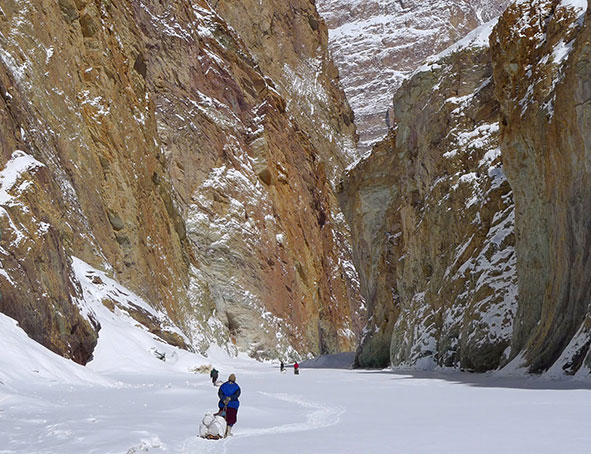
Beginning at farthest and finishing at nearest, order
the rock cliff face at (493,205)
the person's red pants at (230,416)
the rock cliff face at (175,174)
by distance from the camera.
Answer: the rock cliff face at (175,174)
the rock cliff face at (493,205)
the person's red pants at (230,416)

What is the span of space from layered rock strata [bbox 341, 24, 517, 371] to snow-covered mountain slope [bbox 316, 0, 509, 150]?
309ft

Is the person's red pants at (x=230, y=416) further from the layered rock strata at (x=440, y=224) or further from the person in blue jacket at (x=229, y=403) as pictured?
the layered rock strata at (x=440, y=224)

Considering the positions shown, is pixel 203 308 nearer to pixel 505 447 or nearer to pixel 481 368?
pixel 481 368

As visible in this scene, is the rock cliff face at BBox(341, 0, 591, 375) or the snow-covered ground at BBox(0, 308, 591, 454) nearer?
the snow-covered ground at BBox(0, 308, 591, 454)

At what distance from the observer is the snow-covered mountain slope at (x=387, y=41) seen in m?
149

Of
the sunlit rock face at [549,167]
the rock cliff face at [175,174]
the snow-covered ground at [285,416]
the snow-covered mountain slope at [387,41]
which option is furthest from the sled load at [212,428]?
the snow-covered mountain slope at [387,41]

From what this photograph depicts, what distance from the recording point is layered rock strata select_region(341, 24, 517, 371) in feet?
96.2

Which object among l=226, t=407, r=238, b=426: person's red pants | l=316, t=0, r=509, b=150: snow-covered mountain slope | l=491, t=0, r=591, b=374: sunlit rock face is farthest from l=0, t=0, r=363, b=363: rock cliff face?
l=316, t=0, r=509, b=150: snow-covered mountain slope

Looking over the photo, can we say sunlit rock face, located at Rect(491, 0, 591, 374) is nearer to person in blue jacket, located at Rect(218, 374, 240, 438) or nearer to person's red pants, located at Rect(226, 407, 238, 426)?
person in blue jacket, located at Rect(218, 374, 240, 438)

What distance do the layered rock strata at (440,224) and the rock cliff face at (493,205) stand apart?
75mm

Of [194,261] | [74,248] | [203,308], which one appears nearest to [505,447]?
[74,248]

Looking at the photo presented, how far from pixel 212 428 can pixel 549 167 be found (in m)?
16.6

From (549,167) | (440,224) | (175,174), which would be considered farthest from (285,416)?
(175,174)

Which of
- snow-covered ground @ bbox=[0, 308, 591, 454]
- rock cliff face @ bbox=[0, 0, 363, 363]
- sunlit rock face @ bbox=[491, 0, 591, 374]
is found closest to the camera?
snow-covered ground @ bbox=[0, 308, 591, 454]
